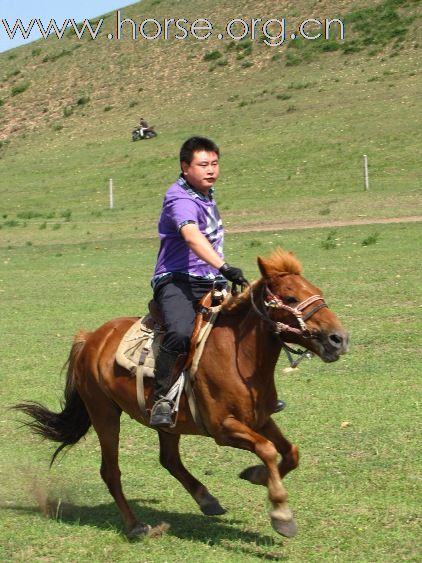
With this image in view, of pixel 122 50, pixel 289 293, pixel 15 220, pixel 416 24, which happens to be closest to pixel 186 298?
pixel 289 293

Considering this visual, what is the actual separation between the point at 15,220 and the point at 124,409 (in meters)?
26.9

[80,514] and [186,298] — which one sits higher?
[186,298]

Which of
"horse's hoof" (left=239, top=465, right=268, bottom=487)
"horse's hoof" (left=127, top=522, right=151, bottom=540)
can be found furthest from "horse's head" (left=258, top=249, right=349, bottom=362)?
"horse's hoof" (left=127, top=522, right=151, bottom=540)

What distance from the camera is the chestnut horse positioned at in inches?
232

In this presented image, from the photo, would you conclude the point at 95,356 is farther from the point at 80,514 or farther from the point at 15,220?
the point at 15,220

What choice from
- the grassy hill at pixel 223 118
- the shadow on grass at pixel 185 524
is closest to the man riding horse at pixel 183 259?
the shadow on grass at pixel 185 524

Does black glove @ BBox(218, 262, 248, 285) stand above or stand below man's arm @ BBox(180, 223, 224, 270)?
below

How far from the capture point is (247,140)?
42.3 m

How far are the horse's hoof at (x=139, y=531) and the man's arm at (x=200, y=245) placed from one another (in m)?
1.79

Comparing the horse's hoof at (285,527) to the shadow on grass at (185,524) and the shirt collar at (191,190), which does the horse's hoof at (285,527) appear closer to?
the shadow on grass at (185,524)

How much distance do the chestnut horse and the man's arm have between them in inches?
11.9

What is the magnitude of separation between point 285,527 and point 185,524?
3.78 feet

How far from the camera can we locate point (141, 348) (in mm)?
6766

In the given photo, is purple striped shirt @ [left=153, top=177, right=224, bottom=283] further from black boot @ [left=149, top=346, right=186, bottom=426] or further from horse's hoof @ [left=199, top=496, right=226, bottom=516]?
horse's hoof @ [left=199, top=496, right=226, bottom=516]
